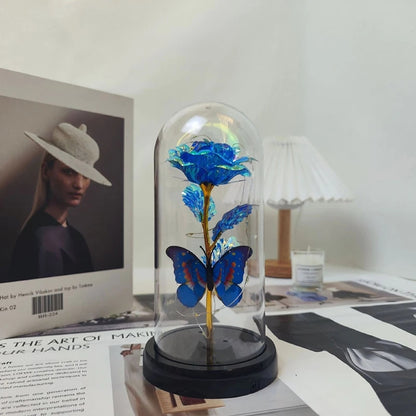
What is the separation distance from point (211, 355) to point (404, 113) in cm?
74

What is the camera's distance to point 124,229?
0.66 metres

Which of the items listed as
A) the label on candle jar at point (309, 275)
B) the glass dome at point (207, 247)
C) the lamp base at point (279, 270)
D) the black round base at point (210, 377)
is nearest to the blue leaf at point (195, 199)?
the glass dome at point (207, 247)

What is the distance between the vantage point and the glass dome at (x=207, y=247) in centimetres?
43

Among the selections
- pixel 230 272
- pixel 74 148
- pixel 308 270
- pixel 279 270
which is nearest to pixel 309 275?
pixel 308 270

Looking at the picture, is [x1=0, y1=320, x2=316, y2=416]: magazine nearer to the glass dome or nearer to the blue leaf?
the glass dome

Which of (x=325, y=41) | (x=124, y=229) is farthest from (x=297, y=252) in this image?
(x=325, y=41)

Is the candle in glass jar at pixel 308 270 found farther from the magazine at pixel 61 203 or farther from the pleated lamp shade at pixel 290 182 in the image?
the magazine at pixel 61 203

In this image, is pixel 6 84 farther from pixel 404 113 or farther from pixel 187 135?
pixel 404 113

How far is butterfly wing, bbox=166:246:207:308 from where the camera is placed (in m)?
0.45

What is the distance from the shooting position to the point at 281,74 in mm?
1192

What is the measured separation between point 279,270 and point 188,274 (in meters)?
0.51

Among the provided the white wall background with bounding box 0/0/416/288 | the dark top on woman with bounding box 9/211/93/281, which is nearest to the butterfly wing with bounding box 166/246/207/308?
the dark top on woman with bounding box 9/211/93/281

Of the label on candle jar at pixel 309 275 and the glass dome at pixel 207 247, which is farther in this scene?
the label on candle jar at pixel 309 275

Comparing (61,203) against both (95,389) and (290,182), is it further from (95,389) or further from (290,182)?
(290,182)
